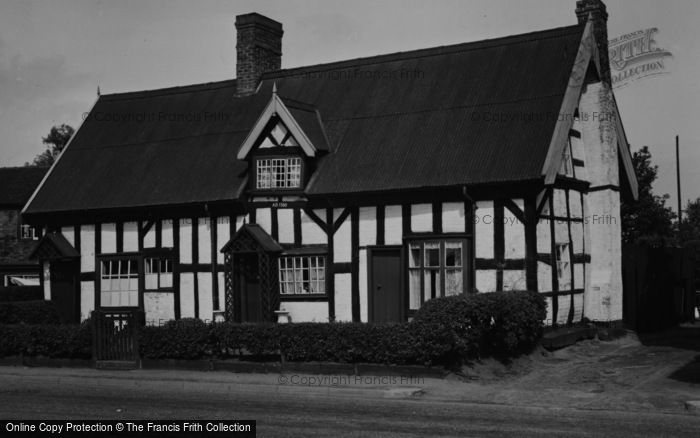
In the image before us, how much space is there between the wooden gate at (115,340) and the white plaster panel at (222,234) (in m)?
5.79

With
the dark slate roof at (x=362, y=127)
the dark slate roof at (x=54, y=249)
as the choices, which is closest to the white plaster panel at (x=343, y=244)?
the dark slate roof at (x=362, y=127)

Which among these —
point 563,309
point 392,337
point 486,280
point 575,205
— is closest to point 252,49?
point 575,205

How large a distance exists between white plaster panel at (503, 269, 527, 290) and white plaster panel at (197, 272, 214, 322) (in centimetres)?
862

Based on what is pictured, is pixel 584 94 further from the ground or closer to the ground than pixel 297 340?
further from the ground

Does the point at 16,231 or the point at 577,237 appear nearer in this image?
the point at 577,237

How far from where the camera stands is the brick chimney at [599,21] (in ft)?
81.6

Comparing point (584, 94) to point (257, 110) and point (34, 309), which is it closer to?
point (257, 110)

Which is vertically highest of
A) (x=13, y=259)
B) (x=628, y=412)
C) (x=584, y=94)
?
(x=584, y=94)

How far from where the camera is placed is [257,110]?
28.2 m

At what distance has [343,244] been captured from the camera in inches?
935

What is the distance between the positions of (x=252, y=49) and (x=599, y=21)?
11.0 metres

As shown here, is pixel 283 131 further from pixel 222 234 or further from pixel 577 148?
pixel 577 148

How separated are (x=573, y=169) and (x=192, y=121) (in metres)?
12.5

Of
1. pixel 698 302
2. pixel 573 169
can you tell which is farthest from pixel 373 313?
pixel 698 302
